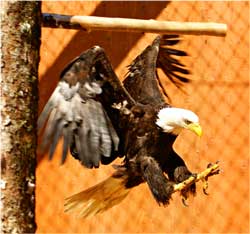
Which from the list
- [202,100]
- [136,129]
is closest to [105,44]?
[202,100]

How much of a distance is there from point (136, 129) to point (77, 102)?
0.53 m

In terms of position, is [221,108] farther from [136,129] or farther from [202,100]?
[136,129]

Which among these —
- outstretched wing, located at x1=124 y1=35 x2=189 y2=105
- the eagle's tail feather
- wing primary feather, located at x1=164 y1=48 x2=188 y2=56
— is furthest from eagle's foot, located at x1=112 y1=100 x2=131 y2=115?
wing primary feather, located at x1=164 y1=48 x2=188 y2=56

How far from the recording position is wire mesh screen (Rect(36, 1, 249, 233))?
3.85 meters

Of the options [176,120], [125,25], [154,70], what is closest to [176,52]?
[154,70]

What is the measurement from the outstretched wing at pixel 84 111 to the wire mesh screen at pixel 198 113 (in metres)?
0.99

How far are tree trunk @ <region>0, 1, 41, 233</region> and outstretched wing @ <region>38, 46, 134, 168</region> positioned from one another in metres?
0.39

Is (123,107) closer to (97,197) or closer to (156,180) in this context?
(156,180)

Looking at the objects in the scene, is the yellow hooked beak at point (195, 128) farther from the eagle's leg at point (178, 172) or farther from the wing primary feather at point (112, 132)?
the wing primary feather at point (112, 132)

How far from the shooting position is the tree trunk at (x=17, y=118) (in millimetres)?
2082

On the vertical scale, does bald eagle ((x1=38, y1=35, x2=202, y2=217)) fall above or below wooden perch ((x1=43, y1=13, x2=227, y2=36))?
below

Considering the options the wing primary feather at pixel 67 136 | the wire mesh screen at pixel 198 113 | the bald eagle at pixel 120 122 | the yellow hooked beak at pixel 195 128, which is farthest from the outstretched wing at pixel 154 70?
the wing primary feather at pixel 67 136

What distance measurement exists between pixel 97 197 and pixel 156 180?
1.25 feet

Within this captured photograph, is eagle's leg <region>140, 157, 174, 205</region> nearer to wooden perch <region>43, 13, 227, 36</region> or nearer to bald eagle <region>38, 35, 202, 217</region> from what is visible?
bald eagle <region>38, 35, 202, 217</region>
